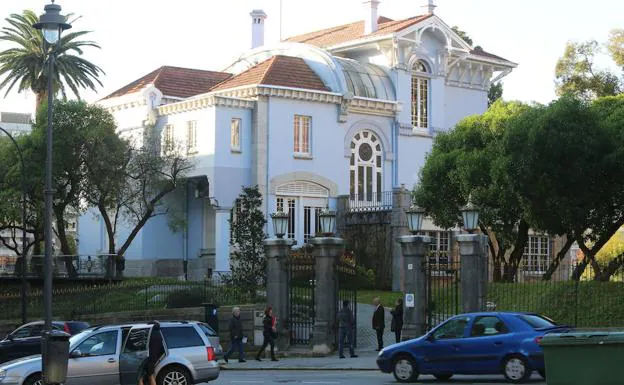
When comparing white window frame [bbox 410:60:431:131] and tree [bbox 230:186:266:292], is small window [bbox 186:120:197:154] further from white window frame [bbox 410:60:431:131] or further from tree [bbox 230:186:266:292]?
tree [bbox 230:186:266:292]

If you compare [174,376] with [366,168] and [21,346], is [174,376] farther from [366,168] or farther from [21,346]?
[366,168]

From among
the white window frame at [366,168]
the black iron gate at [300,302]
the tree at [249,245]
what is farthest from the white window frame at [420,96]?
the black iron gate at [300,302]

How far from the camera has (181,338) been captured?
23.3 m

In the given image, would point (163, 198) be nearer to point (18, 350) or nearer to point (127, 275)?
point (127, 275)

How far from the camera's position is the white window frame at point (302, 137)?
2131 inches

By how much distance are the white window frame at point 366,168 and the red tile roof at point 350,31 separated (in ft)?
16.5

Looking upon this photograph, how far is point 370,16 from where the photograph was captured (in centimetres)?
5928

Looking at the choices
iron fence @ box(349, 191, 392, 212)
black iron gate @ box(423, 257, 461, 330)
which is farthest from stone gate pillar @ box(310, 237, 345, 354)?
iron fence @ box(349, 191, 392, 212)

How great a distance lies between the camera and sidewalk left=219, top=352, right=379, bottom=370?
3097 cm

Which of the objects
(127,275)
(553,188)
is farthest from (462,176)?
(127,275)

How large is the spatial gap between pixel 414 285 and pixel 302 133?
74.1ft

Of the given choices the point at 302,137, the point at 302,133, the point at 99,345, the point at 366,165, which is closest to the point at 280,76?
the point at 302,133

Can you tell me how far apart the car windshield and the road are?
1075mm

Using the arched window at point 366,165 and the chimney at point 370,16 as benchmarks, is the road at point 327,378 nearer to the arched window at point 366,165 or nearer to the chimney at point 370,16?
the arched window at point 366,165
